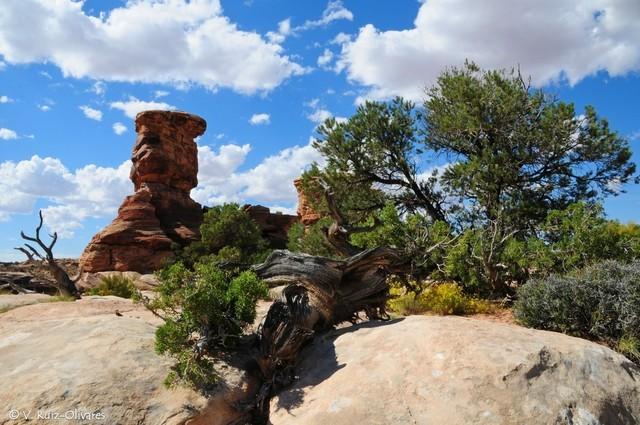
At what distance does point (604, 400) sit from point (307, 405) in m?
3.31

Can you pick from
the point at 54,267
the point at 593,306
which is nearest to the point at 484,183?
the point at 593,306

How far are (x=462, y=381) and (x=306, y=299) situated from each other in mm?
2800

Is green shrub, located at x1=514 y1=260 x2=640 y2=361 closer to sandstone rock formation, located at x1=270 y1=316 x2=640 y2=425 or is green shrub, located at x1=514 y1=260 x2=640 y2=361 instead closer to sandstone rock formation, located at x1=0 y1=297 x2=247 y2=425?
sandstone rock formation, located at x1=270 y1=316 x2=640 y2=425

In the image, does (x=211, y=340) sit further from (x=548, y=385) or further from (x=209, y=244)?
(x=209, y=244)

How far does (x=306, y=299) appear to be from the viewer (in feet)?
23.6

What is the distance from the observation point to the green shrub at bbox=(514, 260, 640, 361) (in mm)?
7531

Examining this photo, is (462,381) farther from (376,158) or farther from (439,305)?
(376,158)

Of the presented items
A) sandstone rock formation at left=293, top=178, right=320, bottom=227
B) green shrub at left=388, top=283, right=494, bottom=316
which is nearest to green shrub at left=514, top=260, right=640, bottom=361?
green shrub at left=388, top=283, right=494, bottom=316

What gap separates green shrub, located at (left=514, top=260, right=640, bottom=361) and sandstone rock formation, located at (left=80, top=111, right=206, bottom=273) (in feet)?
106

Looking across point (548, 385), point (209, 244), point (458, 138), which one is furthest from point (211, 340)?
point (209, 244)

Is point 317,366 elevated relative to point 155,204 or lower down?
lower down

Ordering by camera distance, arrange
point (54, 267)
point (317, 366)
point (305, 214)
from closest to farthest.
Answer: point (317, 366) < point (54, 267) < point (305, 214)

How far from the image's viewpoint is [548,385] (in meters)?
5.15

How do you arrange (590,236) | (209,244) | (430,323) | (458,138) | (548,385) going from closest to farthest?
1. (548,385)
2. (430,323)
3. (590,236)
4. (458,138)
5. (209,244)
